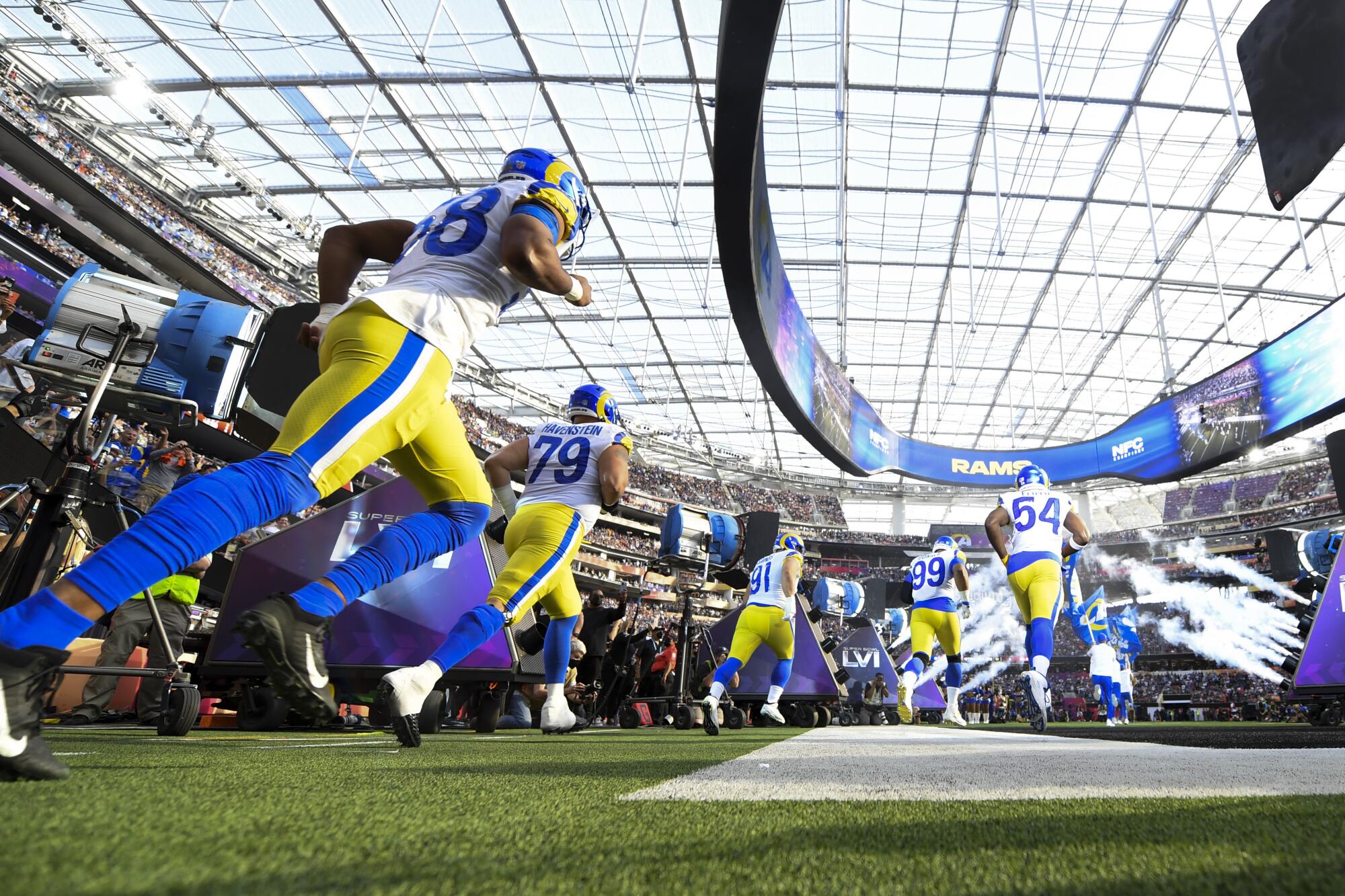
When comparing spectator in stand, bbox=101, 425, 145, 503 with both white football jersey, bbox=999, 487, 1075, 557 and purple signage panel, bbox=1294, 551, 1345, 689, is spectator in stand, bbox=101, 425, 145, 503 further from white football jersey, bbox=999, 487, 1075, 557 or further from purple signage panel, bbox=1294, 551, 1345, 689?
purple signage panel, bbox=1294, 551, 1345, 689

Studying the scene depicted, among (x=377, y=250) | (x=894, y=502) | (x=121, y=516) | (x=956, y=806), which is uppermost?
(x=894, y=502)

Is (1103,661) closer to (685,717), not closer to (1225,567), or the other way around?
(685,717)

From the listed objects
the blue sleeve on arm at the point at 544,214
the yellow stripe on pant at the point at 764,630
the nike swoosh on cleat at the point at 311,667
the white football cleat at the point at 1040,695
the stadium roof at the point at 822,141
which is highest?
A: the stadium roof at the point at 822,141

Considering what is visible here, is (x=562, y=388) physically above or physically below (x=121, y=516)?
above

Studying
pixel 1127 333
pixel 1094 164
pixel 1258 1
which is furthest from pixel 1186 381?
pixel 1258 1

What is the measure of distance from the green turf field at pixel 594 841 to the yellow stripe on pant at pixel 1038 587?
14.8 ft

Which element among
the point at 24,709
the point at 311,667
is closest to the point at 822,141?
the point at 311,667

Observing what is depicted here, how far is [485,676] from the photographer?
3611mm

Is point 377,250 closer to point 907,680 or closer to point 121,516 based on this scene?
point 121,516

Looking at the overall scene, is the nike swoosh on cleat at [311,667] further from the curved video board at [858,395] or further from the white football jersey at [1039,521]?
the white football jersey at [1039,521]

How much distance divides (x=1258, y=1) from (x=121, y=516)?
55.6ft

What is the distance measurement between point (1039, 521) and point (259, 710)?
5.35 metres

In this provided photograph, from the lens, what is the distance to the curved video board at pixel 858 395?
16.3 ft

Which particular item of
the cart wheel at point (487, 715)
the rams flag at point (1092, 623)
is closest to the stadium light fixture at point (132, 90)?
the cart wheel at point (487, 715)
